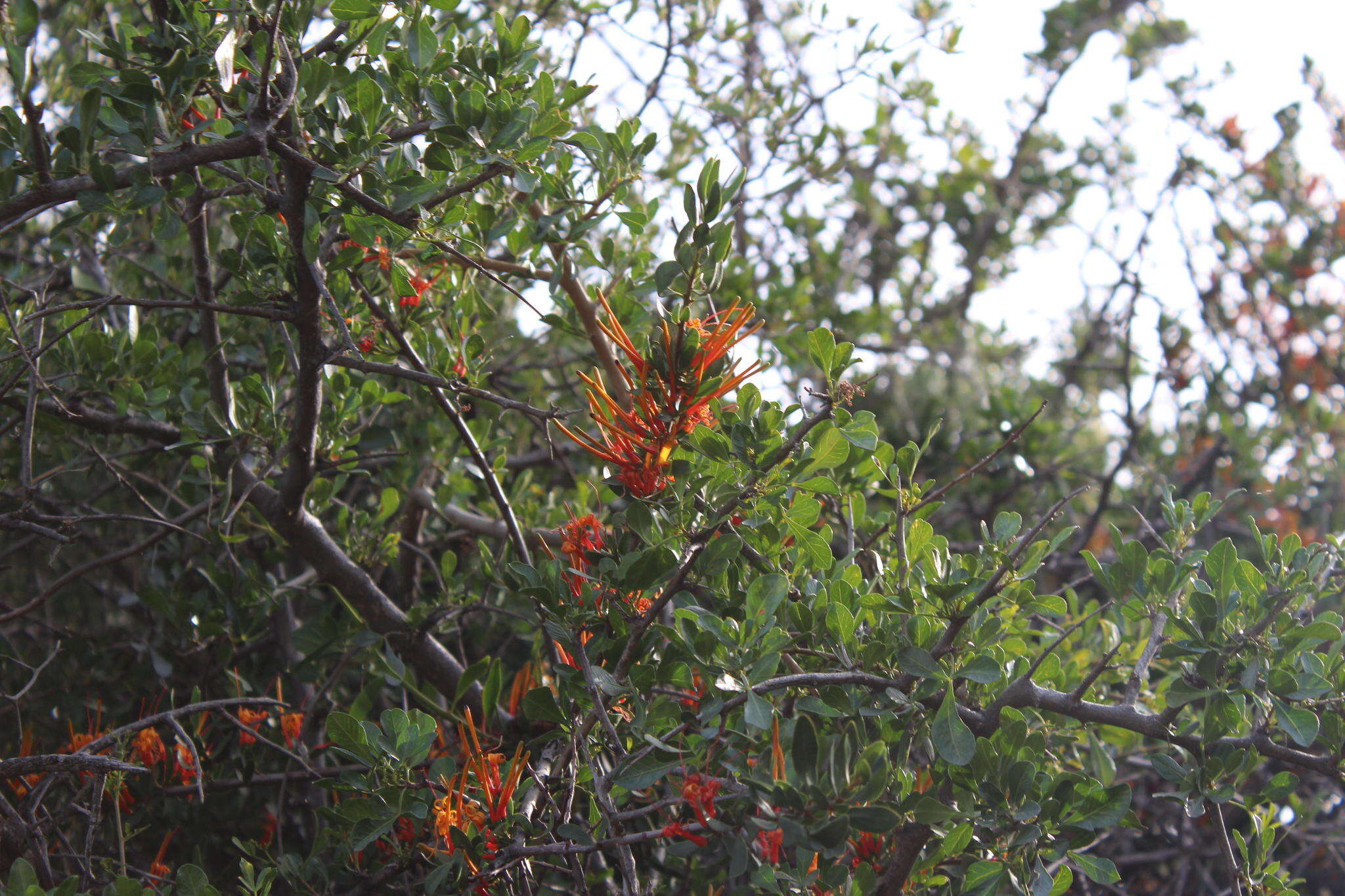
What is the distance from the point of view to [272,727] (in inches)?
74.4

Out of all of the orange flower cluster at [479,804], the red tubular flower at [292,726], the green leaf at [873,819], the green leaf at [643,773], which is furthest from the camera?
the red tubular flower at [292,726]

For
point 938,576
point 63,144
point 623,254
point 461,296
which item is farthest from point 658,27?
point 938,576

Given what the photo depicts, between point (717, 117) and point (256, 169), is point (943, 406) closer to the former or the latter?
point (717, 117)

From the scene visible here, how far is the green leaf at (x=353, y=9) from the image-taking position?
46.1 inches

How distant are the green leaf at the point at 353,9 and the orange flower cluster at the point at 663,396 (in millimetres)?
488

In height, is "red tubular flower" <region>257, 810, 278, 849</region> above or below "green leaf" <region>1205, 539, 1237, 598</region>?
below

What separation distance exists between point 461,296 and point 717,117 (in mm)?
1211

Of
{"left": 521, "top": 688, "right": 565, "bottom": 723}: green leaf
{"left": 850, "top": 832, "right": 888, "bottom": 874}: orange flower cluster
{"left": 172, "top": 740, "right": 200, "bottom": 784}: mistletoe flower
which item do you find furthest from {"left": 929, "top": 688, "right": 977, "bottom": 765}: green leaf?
{"left": 172, "top": 740, "right": 200, "bottom": 784}: mistletoe flower

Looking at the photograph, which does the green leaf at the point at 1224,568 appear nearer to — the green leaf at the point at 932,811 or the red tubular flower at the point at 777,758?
the green leaf at the point at 932,811

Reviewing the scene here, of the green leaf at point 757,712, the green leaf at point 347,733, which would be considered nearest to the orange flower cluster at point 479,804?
the green leaf at point 347,733

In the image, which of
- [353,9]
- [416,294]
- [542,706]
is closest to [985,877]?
[542,706]

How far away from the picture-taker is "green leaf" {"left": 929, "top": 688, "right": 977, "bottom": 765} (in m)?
1.06

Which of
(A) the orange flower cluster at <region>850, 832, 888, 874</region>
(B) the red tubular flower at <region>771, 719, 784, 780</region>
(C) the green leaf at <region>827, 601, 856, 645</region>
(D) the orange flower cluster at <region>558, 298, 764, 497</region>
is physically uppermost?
(D) the orange flower cluster at <region>558, 298, 764, 497</region>

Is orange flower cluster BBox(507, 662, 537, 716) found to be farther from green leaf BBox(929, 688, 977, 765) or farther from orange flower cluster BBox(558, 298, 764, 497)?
green leaf BBox(929, 688, 977, 765)
